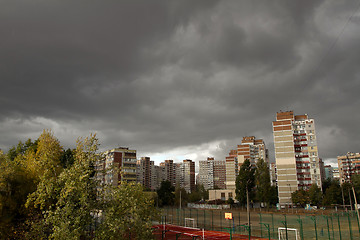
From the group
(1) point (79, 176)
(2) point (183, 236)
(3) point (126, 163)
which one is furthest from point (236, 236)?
(3) point (126, 163)

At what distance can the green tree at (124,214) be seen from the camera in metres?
12.5

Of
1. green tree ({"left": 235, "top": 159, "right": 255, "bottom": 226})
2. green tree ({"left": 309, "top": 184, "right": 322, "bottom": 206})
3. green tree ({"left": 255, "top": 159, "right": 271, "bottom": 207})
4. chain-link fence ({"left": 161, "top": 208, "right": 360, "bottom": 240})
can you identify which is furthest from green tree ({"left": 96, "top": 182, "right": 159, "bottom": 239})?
green tree ({"left": 309, "top": 184, "right": 322, "bottom": 206})

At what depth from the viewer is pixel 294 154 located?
Result: 105938 mm

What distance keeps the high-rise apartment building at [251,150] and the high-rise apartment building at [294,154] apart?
44313 mm

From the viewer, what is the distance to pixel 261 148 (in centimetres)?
16312

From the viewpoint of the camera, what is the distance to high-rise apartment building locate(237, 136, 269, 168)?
6029 inches

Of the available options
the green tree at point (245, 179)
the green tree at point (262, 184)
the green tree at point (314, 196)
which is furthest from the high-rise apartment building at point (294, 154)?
the green tree at point (245, 179)

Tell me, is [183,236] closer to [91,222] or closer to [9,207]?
[9,207]

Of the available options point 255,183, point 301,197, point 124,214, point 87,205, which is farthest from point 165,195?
point 87,205

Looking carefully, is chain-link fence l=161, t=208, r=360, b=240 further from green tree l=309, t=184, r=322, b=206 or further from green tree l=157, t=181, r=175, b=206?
green tree l=157, t=181, r=175, b=206

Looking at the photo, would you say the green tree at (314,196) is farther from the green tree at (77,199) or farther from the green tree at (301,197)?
the green tree at (77,199)

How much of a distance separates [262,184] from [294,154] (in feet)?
83.4

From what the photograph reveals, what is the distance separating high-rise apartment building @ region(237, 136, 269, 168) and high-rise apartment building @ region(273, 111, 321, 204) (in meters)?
44.3

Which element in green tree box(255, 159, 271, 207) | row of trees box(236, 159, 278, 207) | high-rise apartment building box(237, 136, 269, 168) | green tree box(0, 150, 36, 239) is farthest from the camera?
high-rise apartment building box(237, 136, 269, 168)
